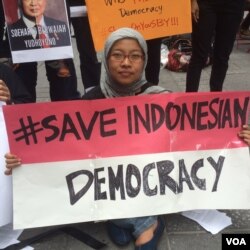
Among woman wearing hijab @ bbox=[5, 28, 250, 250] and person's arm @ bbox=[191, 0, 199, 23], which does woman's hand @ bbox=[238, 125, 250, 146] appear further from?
person's arm @ bbox=[191, 0, 199, 23]

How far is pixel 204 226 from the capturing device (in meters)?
2.25

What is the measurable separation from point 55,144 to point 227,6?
68.4 inches

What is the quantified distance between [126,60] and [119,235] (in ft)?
2.93

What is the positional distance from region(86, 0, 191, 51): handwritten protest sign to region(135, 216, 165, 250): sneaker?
1.29 meters

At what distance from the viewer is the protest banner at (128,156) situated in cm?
203

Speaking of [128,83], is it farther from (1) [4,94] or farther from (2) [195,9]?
(2) [195,9]

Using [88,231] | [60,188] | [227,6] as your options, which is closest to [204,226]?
[88,231]

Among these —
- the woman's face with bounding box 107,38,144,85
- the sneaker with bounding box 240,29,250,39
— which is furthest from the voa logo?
the sneaker with bounding box 240,29,250,39

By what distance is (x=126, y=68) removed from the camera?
85.4 inches

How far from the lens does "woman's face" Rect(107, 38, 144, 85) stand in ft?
7.14

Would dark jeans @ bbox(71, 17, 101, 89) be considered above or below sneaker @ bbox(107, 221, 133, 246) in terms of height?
above

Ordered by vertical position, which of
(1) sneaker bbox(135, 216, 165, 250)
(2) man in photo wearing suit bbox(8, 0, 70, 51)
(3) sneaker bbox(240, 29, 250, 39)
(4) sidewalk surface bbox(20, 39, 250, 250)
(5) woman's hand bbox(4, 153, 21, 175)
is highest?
(2) man in photo wearing suit bbox(8, 0, 70, 51)

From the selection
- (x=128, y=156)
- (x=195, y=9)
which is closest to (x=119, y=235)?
(x=128, y=156)

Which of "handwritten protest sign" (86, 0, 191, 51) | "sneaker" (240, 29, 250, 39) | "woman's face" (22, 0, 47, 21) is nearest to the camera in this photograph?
"woman's face" (22, 0, 47, 21)
